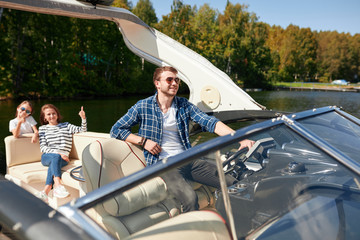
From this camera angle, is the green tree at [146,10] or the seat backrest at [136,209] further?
the green tree at [146,10]

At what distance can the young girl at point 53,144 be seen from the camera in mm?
3070

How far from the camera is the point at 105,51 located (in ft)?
91.6

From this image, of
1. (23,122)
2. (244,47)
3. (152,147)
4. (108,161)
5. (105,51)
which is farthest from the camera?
(244,47)

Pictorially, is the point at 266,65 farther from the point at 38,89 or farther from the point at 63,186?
the point at 63,186

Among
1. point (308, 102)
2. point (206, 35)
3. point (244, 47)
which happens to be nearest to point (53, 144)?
point (308, 102)

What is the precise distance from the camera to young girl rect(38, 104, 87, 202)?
3.07 metres

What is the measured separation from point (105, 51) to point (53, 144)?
2600 cm

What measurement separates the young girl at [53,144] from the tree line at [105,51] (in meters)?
20.5

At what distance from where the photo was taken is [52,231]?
29.8 inches

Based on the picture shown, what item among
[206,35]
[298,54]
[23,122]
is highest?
[298,54]

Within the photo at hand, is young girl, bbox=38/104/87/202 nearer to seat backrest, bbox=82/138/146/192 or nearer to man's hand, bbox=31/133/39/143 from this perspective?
man's hand, bbox=31/133/39/143

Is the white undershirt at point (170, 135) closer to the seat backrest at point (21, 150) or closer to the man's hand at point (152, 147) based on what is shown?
the man's hand at point (152, 147)

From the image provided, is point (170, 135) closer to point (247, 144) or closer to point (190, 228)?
point (247, 144)

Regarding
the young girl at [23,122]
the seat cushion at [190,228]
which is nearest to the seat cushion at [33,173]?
the young girl at [23,122]
